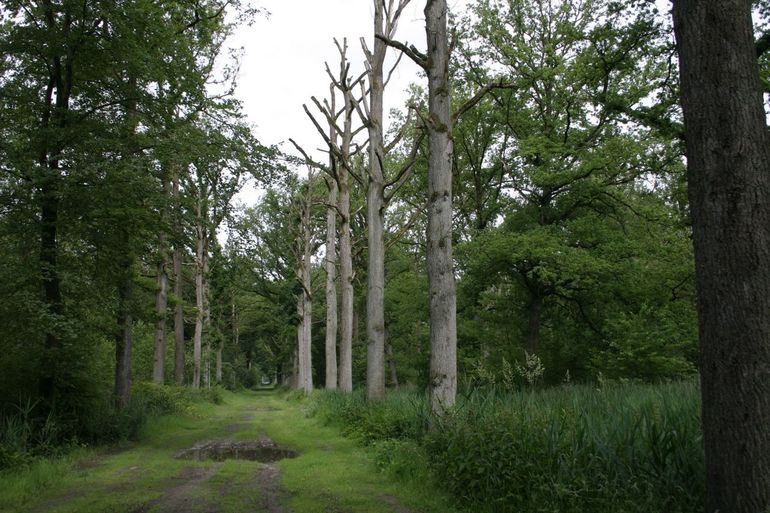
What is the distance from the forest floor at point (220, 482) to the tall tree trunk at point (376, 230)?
2016 mm

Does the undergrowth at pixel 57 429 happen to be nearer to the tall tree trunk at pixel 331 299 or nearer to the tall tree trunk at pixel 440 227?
the tall tree trunk at pixel 440 227

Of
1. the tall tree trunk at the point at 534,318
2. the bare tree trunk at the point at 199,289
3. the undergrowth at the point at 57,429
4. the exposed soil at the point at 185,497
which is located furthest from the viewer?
the bare tree trunk at the point at 199,289

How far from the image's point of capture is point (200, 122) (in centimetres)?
1484

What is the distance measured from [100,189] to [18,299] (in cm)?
240

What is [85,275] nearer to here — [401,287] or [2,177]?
[2,177]

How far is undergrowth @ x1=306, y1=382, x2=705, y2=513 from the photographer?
16.3 feet

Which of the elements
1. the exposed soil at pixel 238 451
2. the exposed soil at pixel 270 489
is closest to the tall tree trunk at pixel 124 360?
the exposed soil at pixel 238 451

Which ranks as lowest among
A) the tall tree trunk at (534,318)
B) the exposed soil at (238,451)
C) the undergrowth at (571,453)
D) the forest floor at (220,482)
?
the exposed soil at (238,451)

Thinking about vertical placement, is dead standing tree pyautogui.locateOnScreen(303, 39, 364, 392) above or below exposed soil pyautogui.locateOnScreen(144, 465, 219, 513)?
above

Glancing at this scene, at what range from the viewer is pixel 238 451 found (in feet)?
37.9

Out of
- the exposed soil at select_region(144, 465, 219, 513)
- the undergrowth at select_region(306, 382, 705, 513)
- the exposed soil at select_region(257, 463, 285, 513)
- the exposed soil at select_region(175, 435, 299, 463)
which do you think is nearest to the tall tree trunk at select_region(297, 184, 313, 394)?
the exposed soil at select_region(175, 435, 299, 463)

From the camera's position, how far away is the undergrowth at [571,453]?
4957 millimetres

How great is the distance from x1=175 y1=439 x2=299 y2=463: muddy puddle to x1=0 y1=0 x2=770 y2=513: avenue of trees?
2454mm

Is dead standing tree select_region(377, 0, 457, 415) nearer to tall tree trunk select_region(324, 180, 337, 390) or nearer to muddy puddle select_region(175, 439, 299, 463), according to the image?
muddy puddle select_region(175, 439, 299, 463)
